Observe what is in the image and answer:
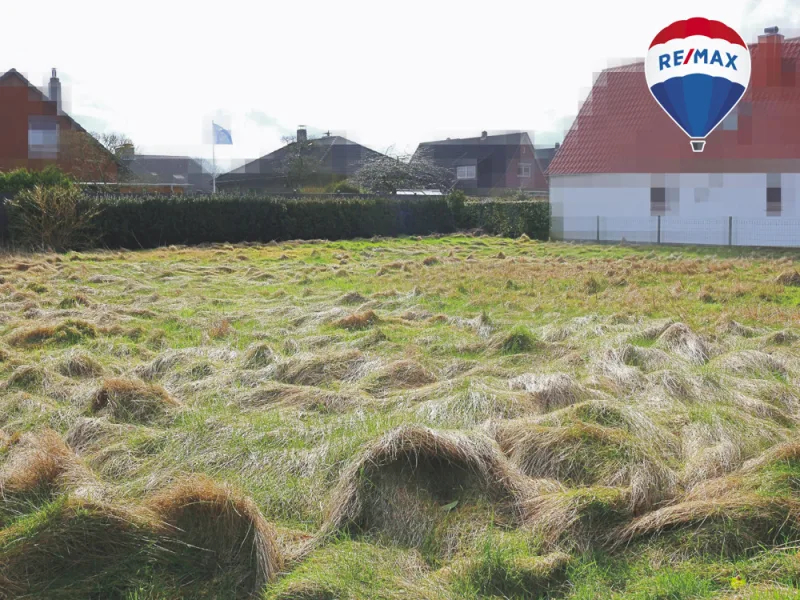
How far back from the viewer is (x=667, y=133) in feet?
89.5

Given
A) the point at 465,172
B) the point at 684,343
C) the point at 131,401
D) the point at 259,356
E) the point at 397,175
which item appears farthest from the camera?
the point at 465,172

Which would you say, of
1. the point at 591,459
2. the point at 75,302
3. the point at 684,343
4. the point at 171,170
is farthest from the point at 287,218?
the point at 171,170

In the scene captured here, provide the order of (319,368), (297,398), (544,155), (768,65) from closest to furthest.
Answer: (297,398) → (319,368) → (768,65) → (544,155)

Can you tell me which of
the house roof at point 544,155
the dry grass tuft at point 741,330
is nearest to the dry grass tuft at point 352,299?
the dry grass tuft at point 741,330

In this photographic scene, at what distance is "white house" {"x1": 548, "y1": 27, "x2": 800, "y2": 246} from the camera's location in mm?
25031

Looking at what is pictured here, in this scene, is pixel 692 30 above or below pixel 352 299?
above

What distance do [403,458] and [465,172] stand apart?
52.5 m

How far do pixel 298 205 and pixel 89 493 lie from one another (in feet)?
79.1

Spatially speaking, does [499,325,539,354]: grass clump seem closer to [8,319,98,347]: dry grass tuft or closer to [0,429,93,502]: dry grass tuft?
[0,429,93,502]: dry grass tuft

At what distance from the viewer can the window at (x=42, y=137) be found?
120 feet

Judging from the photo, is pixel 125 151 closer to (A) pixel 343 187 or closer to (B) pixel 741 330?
(A) pixel 343 187

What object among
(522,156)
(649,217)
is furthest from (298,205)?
(522,156)

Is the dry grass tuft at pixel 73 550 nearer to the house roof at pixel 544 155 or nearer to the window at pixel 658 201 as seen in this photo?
the window at pixel 658 201

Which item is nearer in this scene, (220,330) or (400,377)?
(400,377)
